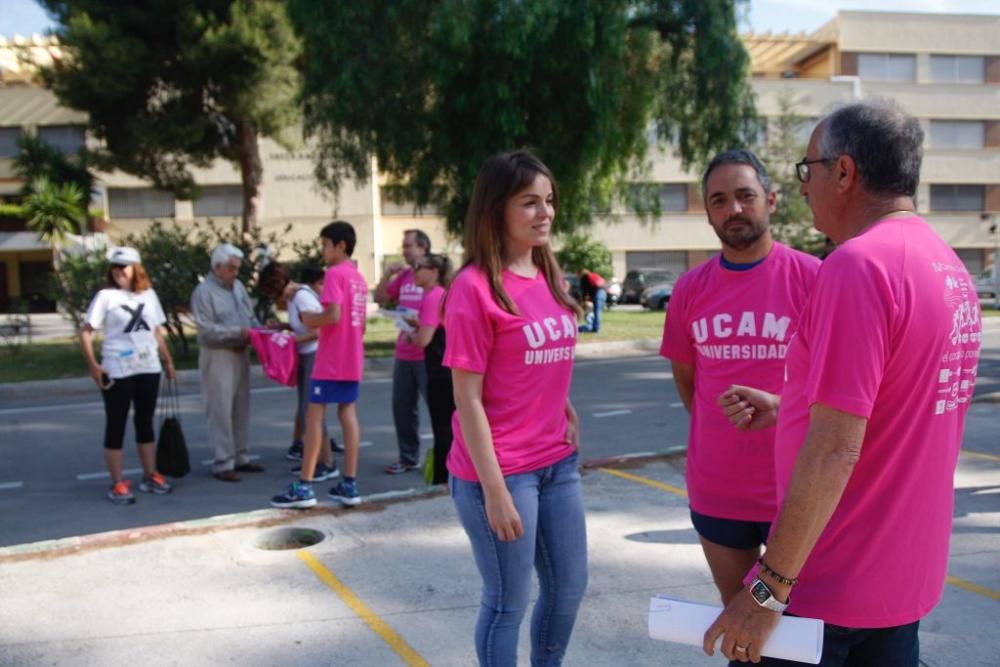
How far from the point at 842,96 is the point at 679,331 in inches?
1842

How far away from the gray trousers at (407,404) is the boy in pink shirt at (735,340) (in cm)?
446

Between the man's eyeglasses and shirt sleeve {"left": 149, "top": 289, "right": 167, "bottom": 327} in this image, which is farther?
shirt sleeve {"left": 149, "top": 289, "right": 167, "bottom": 327}

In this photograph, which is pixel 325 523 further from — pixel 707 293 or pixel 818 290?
pixel 818 290

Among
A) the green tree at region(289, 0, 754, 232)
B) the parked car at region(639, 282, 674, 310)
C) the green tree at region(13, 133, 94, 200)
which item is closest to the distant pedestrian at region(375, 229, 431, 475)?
the green tree at region(289, 0, 754, 232)

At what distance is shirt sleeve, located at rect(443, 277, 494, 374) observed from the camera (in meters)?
2.69

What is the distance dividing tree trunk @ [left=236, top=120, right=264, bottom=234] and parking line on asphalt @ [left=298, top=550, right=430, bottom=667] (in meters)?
20.6

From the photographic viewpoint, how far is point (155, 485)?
6648 mm

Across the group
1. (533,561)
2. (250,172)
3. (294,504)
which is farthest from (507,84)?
(533,561)

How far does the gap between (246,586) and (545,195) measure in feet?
8.58

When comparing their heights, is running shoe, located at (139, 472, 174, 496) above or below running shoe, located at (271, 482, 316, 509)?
below

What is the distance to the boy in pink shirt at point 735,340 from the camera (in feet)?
9.02

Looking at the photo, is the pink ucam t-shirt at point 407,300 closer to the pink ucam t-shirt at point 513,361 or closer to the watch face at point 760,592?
the pink ucam t-shirt at point 513,361

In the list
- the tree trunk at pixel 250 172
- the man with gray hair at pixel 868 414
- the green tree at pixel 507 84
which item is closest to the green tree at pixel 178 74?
the tree trunk at pixel 250 172

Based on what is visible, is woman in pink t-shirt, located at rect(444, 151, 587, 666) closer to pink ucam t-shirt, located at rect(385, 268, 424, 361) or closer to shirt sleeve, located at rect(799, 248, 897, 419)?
shirt sleeve, located at rect(799, 248, 897, 419)
